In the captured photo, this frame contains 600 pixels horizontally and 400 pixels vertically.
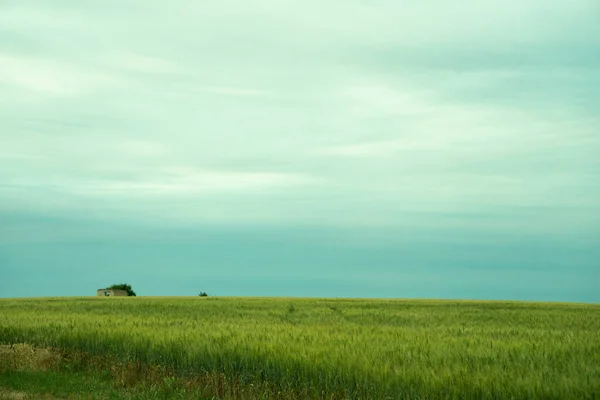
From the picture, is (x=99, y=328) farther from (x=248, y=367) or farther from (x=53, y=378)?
(x=248, y=367)

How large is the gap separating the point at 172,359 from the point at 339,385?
5072mm

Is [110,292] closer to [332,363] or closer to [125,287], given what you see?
[125,287]

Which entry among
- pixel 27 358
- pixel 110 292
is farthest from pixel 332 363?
pixel 110 292

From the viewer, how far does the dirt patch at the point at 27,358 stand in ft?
53.5

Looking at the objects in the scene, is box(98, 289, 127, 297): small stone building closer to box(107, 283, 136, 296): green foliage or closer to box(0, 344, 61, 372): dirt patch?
box(107, 283, 136, 296): green foliage

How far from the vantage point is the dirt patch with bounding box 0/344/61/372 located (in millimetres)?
16297

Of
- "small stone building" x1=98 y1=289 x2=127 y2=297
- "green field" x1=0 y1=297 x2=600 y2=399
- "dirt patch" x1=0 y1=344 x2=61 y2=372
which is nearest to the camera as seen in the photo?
"green field" x1=0 y1=297 x2=600 y2=399

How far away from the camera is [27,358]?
16578 millimetres

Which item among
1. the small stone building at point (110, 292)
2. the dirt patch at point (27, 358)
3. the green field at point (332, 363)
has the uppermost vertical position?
the small stone building at point (110, 292)

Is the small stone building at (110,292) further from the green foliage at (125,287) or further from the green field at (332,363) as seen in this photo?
the green field at (332,363)

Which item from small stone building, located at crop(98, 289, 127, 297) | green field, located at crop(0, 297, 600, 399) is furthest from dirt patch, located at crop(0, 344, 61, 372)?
small stone building, located at crop(98, 289, 127, 297)

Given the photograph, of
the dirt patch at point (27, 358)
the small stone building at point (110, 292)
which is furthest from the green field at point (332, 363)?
the small stone building at point (110, 292)

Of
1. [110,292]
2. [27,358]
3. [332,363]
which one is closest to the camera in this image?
[332,363]

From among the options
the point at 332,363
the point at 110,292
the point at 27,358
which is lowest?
the point at 27,358
